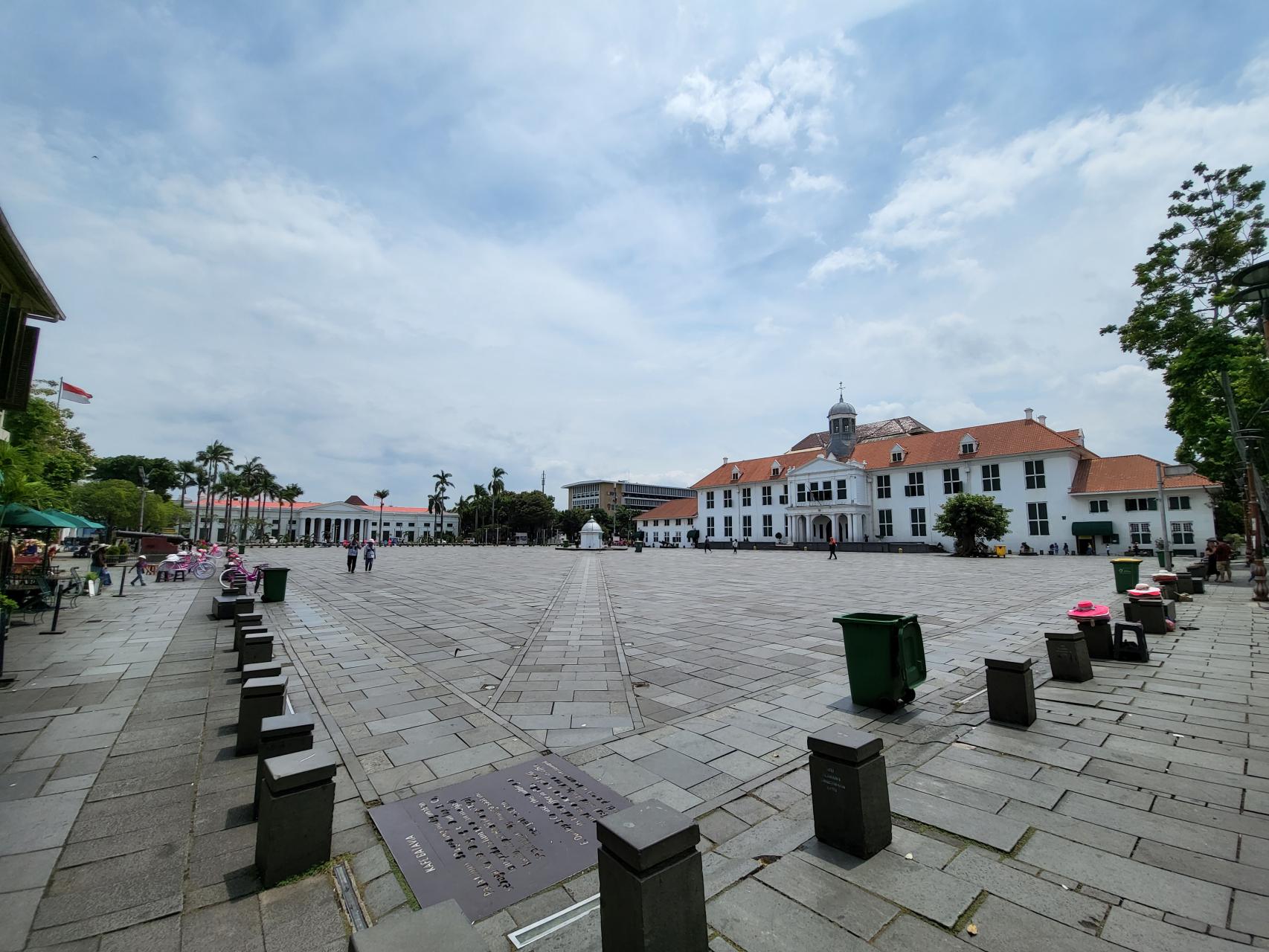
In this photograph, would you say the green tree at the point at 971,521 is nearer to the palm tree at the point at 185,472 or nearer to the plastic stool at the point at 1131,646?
the plastic stool at the point at 1131,646

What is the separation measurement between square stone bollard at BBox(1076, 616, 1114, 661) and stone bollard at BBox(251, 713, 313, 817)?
9587 millimetres

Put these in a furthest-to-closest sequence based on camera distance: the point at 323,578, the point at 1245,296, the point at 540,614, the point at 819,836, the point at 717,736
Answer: the point at 323,578, the point at 540,614, the point at 1245,296, the point at 717,736, the point at 819,836

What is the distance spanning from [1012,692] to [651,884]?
482cm

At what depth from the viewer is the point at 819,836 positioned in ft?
10.5

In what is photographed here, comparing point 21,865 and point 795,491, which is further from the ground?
point 795,491

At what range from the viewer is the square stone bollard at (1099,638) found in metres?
7.59

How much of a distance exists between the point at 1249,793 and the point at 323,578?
25017 millimetres

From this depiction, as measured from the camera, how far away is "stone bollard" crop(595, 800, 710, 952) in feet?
6.54

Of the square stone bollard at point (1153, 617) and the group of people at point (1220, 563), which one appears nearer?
the square stone bollard at point (1153, 617)

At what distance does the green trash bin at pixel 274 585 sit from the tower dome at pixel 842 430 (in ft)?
187

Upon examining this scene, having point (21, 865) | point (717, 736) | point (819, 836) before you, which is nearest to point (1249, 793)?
point (819, 836)

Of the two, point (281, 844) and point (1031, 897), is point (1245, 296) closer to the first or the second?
point (1031, 897)

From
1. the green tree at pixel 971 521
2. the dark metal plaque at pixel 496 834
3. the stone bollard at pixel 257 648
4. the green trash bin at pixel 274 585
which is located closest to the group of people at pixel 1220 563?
the green tree at pixel 971 521

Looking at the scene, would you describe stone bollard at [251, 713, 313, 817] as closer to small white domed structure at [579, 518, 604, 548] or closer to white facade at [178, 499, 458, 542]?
small white domed structure at [579, 518, 604, 548]
